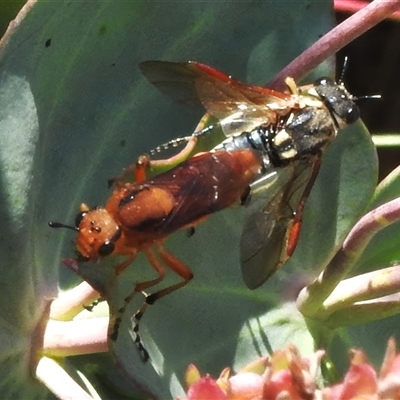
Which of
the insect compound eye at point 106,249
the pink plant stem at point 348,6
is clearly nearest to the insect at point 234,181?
the insect compound eye at point 106,249

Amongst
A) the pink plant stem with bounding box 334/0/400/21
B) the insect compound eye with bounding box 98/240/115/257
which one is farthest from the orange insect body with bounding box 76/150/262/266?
the pink plant stem with bounding box 334/0/400/21

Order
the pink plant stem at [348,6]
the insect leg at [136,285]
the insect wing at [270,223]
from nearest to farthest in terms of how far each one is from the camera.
Result: the insect leg at [136,285] → the insect wing at [270,223] → the pink plant stem at [348,6]

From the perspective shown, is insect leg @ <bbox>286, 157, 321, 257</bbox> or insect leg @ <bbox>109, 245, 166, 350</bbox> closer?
insect leg @ <bbox>109, 245, 166, 350</bbox>

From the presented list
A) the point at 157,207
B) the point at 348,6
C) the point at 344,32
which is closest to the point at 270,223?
the point at 157,207

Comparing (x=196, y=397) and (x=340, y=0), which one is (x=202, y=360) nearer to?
(x=196, y=397)

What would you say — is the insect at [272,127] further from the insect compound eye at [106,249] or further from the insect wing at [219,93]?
the insect compound eye at [106,249]

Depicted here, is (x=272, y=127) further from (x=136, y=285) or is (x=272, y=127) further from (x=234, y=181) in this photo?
(x=136, y=285)

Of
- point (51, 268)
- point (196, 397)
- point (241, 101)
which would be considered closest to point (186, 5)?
point (241, 101)

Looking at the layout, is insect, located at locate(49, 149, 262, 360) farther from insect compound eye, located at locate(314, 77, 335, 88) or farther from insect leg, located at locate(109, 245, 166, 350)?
insect compound eye, located at locate(314, 77, 335, 88)
